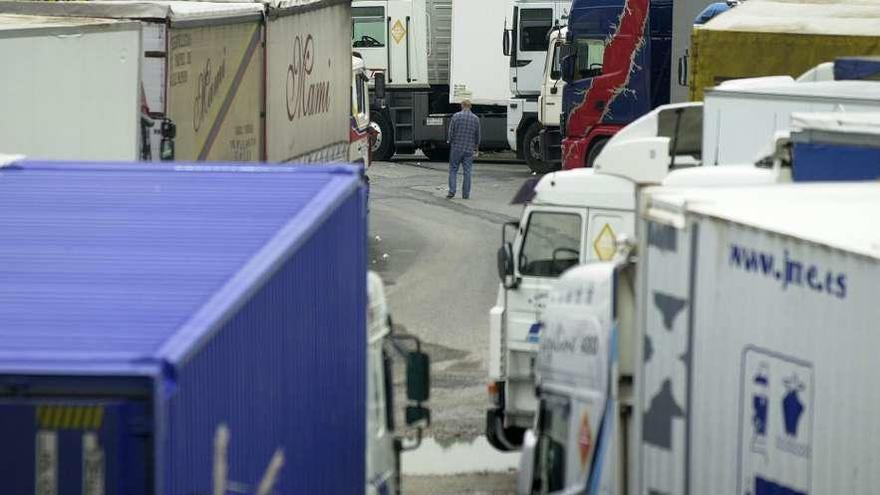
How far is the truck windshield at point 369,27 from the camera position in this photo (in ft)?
126

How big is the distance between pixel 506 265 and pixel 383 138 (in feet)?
80.9

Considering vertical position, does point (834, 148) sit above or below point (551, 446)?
above

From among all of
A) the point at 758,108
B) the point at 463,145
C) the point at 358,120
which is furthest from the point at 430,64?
the point at 758,108

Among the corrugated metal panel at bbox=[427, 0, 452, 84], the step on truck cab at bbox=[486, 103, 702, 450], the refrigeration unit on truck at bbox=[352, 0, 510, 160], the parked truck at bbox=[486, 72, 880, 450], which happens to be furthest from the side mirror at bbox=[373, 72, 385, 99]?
the step on truck cab at bbox=[486, 103, 702, 450]

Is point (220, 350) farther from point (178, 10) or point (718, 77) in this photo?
point (718, 77)

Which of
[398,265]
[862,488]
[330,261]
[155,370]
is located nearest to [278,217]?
[330,261]

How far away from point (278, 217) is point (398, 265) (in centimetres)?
1695

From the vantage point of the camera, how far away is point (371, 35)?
127 ft

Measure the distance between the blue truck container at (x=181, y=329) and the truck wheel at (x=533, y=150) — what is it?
27614 mm

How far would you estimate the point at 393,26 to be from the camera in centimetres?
3847

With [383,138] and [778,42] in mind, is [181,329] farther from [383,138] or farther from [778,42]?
[383,138]

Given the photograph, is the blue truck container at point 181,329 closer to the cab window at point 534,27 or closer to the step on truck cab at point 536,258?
the step on truck cab at point 536,258

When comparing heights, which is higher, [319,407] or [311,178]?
[311,178]

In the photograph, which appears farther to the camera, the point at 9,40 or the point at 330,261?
the point at 9,40
